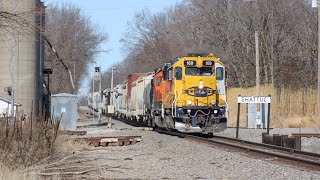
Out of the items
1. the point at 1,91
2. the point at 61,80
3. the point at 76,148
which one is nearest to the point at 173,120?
the point at 76,148

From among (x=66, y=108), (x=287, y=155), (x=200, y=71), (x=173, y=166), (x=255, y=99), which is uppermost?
(x=200, y=71)

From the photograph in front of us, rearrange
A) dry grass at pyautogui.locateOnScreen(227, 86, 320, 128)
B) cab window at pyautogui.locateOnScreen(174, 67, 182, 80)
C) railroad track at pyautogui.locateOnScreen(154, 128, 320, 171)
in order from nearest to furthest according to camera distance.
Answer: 1. railroad track at pyautogui.locateOnScreen(154, 128, 320, 171)
2. cab window at pyautogui.locateOnScreen(174, 67, 182, 80)
3. dry grass at pyautogui.locateOnScreen(227, 86, 320, 128)

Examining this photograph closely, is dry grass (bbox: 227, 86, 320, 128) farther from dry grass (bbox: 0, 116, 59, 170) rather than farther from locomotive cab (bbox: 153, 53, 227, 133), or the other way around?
dry grass (bbox: 0, 116, 59, 170)

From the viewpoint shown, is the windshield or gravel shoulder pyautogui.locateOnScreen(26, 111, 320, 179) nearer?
gravel shoulder pyautogui.locateOnScreen(26, 111, 320, 179)

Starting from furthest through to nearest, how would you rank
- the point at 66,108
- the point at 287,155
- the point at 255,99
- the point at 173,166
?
the point at 66,108
the point at 255,99
the point at 287,155
the point at 173,166

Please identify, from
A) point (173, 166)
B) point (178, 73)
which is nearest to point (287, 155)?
point (173, 166)

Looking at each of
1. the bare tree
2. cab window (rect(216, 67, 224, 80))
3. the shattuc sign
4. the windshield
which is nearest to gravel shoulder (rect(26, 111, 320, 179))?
the windshield

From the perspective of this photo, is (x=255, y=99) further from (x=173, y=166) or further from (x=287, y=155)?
(x=173, y=166)

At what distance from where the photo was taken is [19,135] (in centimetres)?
1389

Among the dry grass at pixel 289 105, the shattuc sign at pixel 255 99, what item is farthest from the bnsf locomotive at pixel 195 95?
the dry grass at pixel 289 105

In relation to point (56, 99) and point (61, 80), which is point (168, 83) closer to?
point (56, 99)

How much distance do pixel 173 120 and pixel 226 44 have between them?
31.2m

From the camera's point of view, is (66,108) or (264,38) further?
(264,38)

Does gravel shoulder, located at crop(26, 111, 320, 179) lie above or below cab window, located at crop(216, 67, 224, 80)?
below
